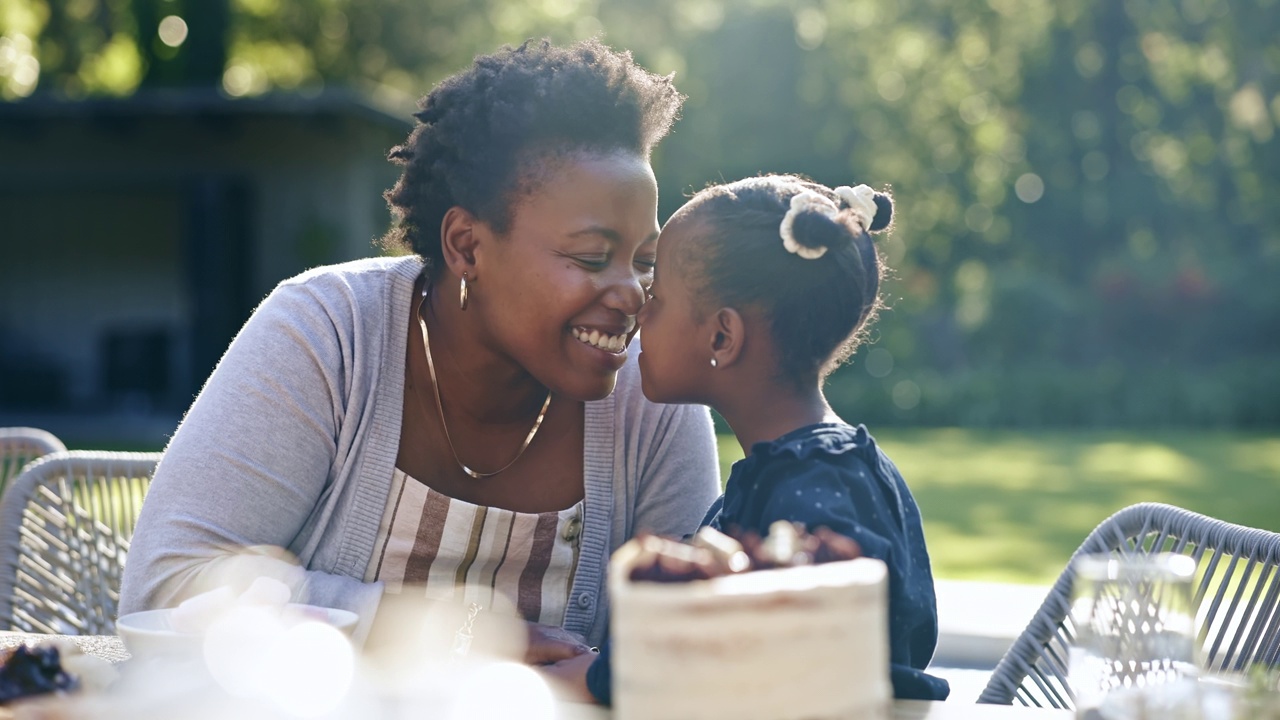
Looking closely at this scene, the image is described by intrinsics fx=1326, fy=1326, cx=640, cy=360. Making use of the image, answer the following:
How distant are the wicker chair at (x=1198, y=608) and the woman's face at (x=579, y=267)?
82 cm

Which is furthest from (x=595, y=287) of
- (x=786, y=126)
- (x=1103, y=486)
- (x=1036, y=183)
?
(x=1036, y=183)

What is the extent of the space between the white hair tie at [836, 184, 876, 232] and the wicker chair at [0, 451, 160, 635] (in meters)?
1.57

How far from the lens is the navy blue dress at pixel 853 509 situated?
5.23ft

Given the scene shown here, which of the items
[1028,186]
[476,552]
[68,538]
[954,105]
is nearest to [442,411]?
[476,552]

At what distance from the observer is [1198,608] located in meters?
1.92

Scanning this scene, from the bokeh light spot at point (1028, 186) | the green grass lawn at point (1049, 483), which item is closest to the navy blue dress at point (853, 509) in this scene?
the green grass lawn at point (1049, 483)

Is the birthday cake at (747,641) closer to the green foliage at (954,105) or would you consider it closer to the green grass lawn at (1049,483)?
the green grass lawn at (1049,483)

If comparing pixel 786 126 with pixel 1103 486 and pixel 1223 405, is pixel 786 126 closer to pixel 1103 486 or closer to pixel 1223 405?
pixel 1223 405

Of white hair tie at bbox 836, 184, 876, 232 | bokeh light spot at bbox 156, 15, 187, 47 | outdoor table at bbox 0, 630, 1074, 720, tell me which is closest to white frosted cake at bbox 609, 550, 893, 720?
outdoor table at bbox 0, 630, 1074, 720

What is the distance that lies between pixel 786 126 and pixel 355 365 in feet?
75.4

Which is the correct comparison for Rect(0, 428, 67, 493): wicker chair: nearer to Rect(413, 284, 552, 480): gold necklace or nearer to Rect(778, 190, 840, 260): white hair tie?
Rect(413, 284, 552, 480): gold necklace

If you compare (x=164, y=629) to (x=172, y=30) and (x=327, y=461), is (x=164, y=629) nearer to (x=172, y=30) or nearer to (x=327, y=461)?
(x=327, y=461)

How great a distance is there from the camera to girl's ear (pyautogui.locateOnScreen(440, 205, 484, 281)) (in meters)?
2.44

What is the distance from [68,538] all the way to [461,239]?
113cm
